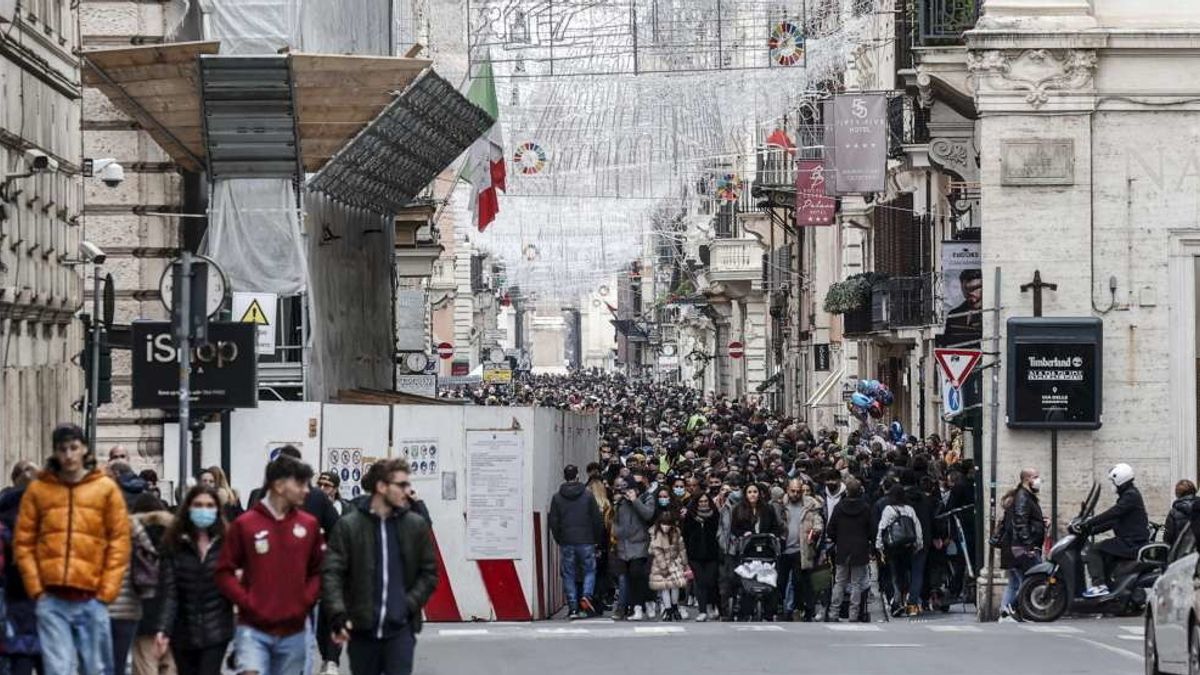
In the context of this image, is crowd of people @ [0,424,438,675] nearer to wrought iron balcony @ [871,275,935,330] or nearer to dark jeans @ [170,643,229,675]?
dark jeans @ [170,643,229,675]

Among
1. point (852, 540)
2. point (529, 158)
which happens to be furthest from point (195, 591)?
point (529, 158)

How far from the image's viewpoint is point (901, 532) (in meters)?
27.9

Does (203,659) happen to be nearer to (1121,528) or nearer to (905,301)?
(1121,528)

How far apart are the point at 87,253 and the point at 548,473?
5.07 m

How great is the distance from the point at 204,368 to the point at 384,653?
8118 mm

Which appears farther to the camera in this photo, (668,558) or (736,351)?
(736,351)

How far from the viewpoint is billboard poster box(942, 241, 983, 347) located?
37.5 m

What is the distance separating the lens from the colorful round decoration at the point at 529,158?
57.2 m

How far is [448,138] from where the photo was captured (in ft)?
130

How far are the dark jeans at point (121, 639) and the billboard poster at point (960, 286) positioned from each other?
76.4ft

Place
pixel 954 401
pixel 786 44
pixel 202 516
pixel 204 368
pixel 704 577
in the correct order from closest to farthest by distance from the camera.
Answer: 1. pixel 202 516
2. pixel 204 368
3. pixel 704 577
4. pixel 954 401
5. pixel 786 44

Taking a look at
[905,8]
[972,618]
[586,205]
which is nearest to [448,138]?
[905,8]

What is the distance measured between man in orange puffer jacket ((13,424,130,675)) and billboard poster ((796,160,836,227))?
41469mm

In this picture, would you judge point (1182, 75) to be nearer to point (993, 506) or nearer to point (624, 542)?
point (993, 506)
